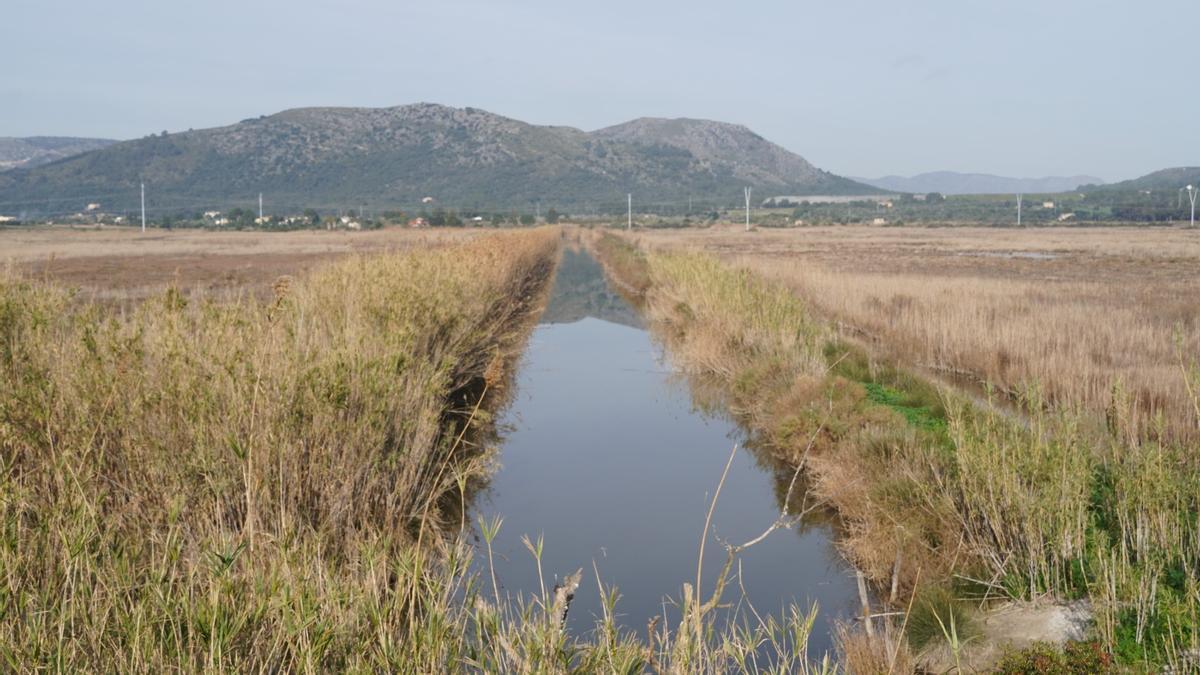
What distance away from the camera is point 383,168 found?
124125mm

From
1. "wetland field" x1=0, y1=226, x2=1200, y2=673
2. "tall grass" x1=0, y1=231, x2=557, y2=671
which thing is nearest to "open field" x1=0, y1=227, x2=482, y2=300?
"wetland field" x1=0, y1=226, x2=1200, y2=673

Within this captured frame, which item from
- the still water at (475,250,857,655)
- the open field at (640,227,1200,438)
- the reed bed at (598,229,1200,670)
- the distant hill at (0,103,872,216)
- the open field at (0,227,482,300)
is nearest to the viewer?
the reed bed at (598,229,1200,670)

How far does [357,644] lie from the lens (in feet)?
12.2

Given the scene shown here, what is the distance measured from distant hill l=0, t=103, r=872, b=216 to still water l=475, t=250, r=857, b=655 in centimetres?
9604

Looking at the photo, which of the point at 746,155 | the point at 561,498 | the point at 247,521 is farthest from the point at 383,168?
the point at 247,521

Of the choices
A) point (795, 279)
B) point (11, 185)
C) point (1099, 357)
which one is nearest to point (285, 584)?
point (1099, 357)

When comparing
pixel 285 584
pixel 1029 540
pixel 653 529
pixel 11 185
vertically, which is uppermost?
pixel 11 185

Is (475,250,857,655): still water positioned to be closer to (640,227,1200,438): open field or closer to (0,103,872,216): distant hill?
(640,227,1200,438): open field

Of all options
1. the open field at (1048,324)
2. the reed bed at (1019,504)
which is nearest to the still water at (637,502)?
the reed bed at (1019,504)

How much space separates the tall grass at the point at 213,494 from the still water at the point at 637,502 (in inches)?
34.3

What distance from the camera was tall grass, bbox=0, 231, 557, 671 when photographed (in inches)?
140

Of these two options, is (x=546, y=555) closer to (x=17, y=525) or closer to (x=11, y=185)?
(x=17, y=525)

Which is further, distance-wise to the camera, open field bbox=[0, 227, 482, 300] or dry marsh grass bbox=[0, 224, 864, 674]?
open field bbox=[0, 227, 482, 300]

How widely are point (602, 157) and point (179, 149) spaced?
2130 inches
